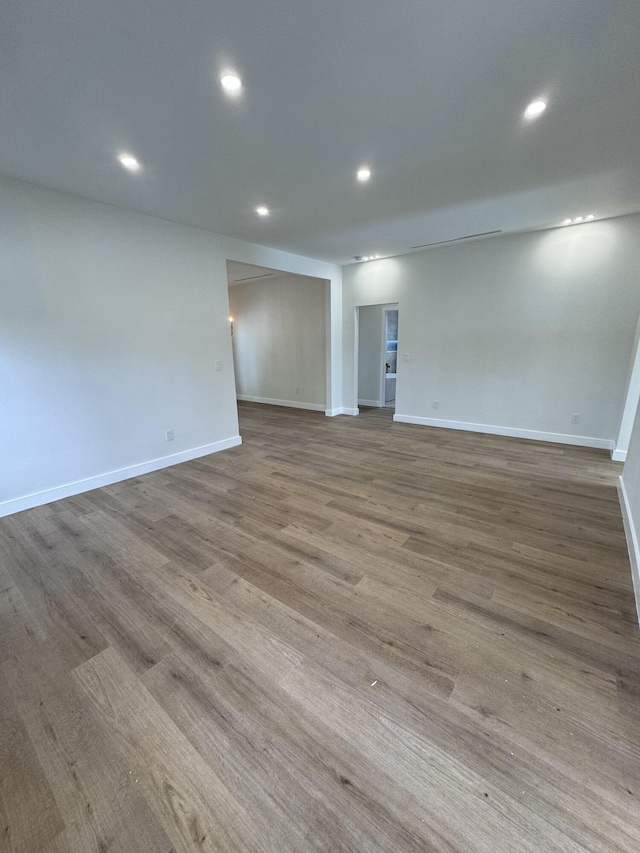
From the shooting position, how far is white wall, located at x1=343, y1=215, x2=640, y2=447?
159 inches

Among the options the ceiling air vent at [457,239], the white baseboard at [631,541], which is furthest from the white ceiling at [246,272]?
the white baseboard at [631,541]

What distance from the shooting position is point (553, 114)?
1.95m

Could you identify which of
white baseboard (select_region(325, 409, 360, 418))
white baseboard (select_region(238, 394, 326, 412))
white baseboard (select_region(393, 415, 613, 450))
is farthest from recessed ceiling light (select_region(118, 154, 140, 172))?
white baseboard (select_region(238, 394, 326, 412))

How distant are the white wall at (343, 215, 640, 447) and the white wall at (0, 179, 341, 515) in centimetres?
297

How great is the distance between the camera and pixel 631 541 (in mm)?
2295

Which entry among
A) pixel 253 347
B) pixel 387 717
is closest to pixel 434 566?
pixel 387 717

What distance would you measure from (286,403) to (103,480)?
4584mm

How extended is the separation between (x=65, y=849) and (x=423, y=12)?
3.16m

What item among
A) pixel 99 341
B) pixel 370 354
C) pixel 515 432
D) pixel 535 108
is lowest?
pixel 515 432

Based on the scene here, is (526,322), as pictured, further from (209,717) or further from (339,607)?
(209,717)

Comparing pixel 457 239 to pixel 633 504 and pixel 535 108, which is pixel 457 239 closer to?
pixel 535 108

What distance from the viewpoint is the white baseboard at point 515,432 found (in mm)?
4389

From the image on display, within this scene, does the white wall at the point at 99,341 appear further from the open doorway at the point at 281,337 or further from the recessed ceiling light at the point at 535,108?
the recessed ceiling light at the point at 535,108

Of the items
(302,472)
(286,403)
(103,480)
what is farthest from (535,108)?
(286,403)
